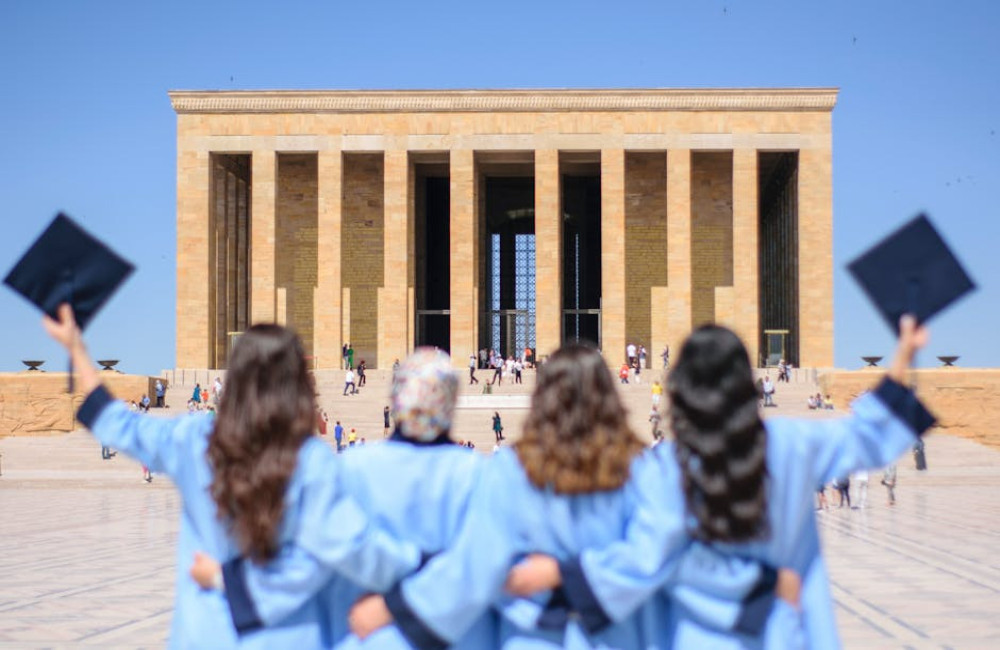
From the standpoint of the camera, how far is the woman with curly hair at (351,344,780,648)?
3533 mm

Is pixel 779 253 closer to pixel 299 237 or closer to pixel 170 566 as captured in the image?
pixel 299 237

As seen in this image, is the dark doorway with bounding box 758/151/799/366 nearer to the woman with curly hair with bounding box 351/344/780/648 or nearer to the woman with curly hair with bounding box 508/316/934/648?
the woman with curly hair with bounding box 508/316/934/648

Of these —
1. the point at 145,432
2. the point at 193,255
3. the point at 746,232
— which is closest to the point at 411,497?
the point at 145,432

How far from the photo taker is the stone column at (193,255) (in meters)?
40.2

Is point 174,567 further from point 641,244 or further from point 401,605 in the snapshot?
point 641,244

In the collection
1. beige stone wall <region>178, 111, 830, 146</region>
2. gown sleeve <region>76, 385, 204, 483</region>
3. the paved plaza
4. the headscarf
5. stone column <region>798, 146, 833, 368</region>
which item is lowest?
the paved plaza

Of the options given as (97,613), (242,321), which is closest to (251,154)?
(242,321)

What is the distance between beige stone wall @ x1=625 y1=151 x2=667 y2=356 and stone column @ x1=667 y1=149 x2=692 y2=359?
2.52 meters

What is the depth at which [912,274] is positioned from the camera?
394 centimetres

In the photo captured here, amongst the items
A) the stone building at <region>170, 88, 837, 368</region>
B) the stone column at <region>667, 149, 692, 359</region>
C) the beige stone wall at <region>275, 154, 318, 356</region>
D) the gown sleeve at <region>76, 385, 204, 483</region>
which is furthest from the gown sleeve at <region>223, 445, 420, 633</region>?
the beige stone wall at <region>275, 154, 318, 356</region>

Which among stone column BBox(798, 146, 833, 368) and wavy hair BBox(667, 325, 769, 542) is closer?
wavy hair BBox(667, 325, 769, 542)

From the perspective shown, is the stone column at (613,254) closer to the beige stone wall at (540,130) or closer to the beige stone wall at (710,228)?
the beige stone wall at (540,130)

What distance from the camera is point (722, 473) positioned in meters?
3.47

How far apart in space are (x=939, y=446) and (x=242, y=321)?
27.6 m
